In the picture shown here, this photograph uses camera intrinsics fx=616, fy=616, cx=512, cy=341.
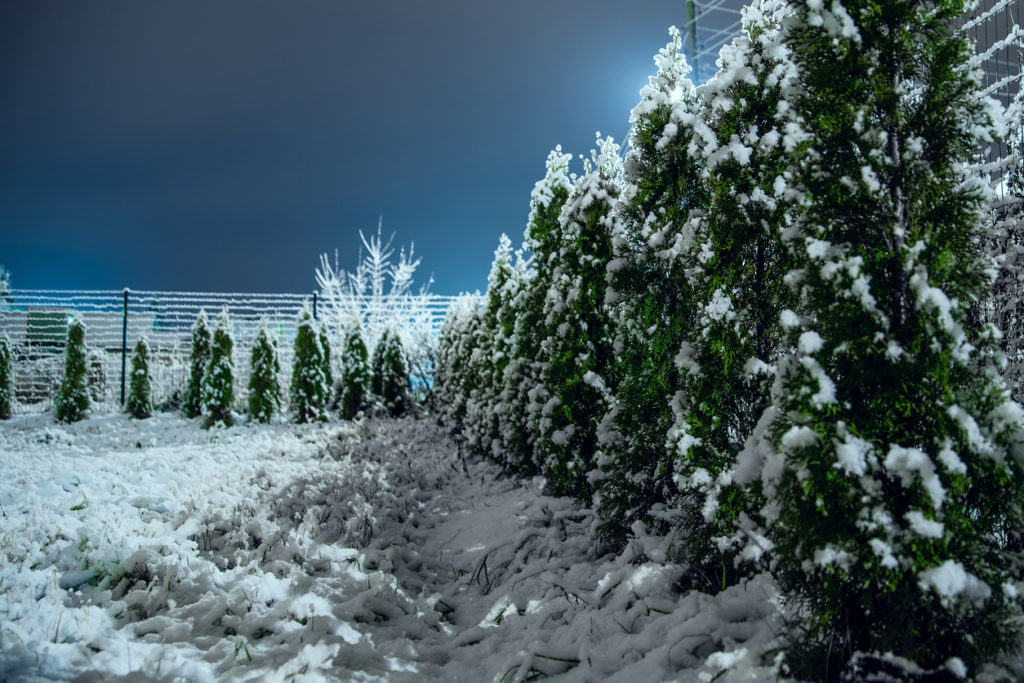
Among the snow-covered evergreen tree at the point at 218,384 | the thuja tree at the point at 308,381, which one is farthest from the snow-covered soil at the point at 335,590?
the thuja tree at the point at 308,381

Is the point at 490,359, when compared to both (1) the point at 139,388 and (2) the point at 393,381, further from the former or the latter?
(1) the point at 139,388

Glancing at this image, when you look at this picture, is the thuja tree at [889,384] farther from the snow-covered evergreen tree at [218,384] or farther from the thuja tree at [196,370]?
the thuja tree at [196,370]

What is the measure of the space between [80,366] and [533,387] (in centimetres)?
1361

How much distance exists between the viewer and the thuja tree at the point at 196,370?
1533cm

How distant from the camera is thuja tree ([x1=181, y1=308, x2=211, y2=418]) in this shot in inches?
603

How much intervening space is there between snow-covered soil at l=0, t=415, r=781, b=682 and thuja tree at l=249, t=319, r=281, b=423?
7.14m

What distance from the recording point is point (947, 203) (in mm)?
2621

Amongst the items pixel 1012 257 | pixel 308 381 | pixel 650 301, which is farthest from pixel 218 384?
pixel 1012 257

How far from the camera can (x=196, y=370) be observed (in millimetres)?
15352

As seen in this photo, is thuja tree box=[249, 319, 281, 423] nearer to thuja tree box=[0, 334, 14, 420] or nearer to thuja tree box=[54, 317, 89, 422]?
thuja tree box=[54, 317, 89, 422]

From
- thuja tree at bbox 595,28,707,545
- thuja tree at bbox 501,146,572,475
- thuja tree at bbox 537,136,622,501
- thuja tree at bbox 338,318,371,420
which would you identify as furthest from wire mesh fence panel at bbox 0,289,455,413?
thuja tree at bbox 595,28,707,545

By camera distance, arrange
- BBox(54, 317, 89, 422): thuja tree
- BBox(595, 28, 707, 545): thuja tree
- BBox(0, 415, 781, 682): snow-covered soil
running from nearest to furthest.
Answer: BBox(0, 415, 781, 682): snow-covered soil, BBox(595, 28, 707, 545): thuja tree, BBox(54, 317, 89, 422): thuja tree

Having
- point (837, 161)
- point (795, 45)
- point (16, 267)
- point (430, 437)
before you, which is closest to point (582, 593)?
point (837, 161)

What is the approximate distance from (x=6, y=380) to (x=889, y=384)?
769 inches
